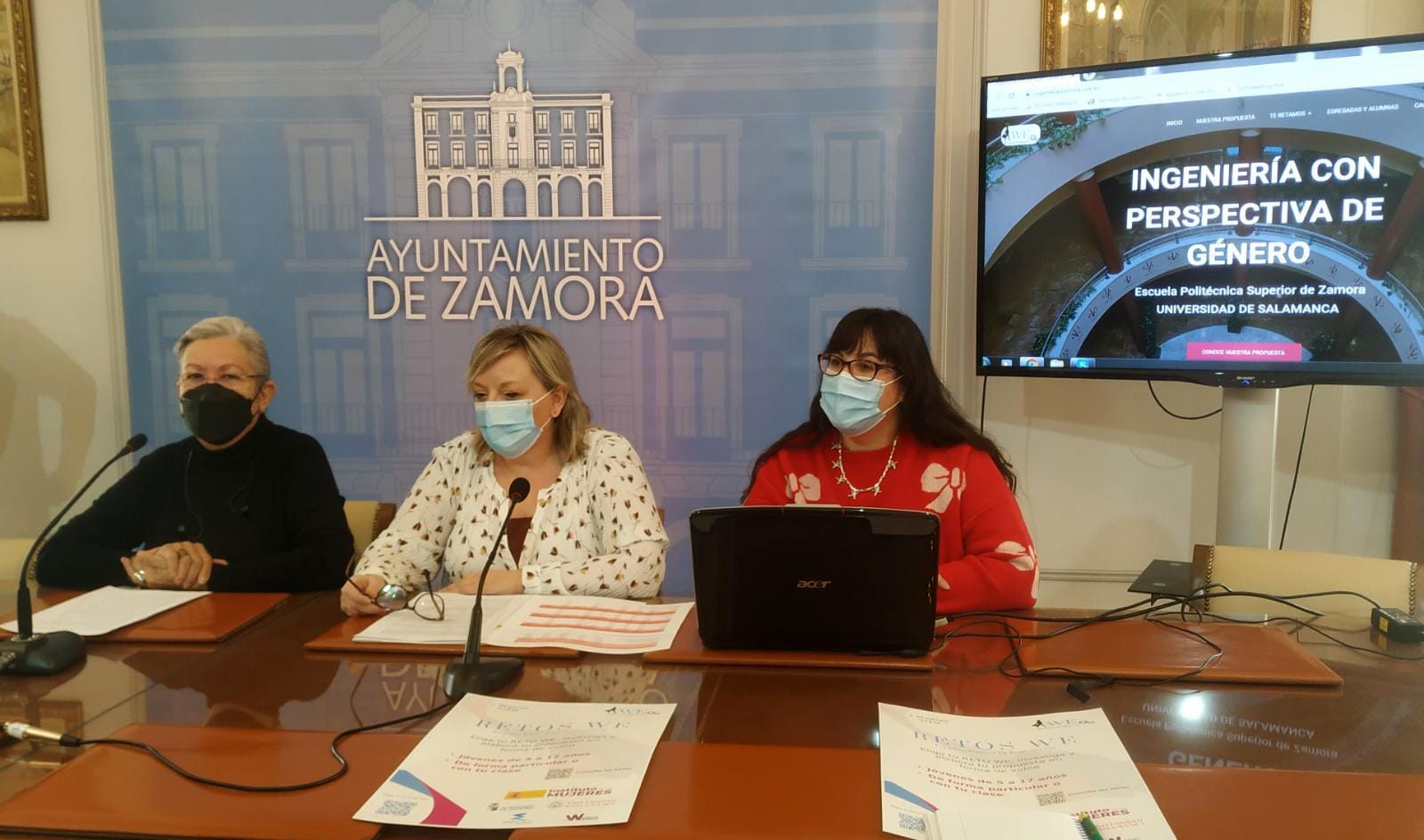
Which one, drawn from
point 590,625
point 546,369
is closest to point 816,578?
point 590,625

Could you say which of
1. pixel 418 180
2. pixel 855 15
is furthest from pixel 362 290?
pixel 855 15

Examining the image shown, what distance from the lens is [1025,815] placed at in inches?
36.9

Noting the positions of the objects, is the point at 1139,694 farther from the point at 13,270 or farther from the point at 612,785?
the point at 13,270

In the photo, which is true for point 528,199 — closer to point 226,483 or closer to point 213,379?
point 213,379

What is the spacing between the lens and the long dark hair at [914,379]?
2141mm

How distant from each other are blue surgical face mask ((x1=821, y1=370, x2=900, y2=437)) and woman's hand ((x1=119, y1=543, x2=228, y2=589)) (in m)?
1.33

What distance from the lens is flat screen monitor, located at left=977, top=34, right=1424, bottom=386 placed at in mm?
2340

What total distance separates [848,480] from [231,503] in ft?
4.76

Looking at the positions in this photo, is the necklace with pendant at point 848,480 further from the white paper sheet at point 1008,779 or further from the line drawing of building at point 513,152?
the line drawing of building at point 513,152

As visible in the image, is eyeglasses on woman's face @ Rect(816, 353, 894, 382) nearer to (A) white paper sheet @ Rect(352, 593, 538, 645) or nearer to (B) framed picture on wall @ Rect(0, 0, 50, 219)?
(A) white paper sheet @ Rect(352, 593, 538, 645)

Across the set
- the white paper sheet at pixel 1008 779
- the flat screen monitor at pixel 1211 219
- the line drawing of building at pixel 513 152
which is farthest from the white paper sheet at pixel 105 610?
the flat screen monitor at pixel 1211 219

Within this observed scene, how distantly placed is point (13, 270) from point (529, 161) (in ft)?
6.08

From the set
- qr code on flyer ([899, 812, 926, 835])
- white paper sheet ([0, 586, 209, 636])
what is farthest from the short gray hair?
qr code on flyer ([899, 812, 926, 835])

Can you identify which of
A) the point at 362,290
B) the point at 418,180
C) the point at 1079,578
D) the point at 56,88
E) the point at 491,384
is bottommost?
the point at 1079,578
